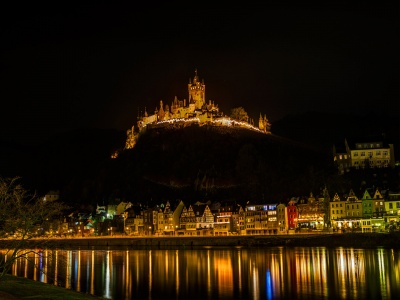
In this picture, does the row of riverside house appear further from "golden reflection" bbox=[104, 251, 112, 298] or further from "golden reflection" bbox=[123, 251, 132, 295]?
"golden reflection" bbox=[123, 251, 132, 295]

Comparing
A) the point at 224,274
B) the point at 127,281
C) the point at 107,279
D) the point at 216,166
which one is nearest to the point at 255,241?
the point at 224,274

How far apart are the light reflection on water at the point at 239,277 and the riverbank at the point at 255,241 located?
425 inches

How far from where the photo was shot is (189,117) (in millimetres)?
165750

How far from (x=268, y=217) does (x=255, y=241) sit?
1687 centimetres

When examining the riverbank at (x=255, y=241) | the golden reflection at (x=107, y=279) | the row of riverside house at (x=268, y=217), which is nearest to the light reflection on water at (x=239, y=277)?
the golden reflection at (x=107, y=279)

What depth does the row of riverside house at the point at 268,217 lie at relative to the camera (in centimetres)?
8619

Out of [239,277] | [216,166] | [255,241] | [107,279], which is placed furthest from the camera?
[216,166]

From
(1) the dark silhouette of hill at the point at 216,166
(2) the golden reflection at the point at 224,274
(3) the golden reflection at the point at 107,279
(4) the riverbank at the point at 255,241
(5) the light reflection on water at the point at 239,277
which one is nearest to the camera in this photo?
(5) the light reflection on water at the point at 239,277

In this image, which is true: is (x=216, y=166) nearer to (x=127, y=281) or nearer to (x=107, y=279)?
(x=107, y=279)

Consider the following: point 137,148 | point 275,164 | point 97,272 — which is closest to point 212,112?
point 137,148

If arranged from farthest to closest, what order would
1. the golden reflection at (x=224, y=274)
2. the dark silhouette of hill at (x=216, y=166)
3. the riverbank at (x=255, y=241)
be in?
1. the dark silhouette of hill at (x=216, y=166)
2. the riverbank at (x=255, y=241)
3. the golden reflection at (x=224, y=274)

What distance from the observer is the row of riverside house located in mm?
86188

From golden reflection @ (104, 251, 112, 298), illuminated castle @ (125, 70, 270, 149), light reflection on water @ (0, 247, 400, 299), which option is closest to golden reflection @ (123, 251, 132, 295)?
light reflection on water @ (0, 247, 400, 299)

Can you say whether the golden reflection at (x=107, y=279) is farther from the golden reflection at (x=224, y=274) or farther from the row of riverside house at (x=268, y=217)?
the row of riverside house at (x=268, y=217)
